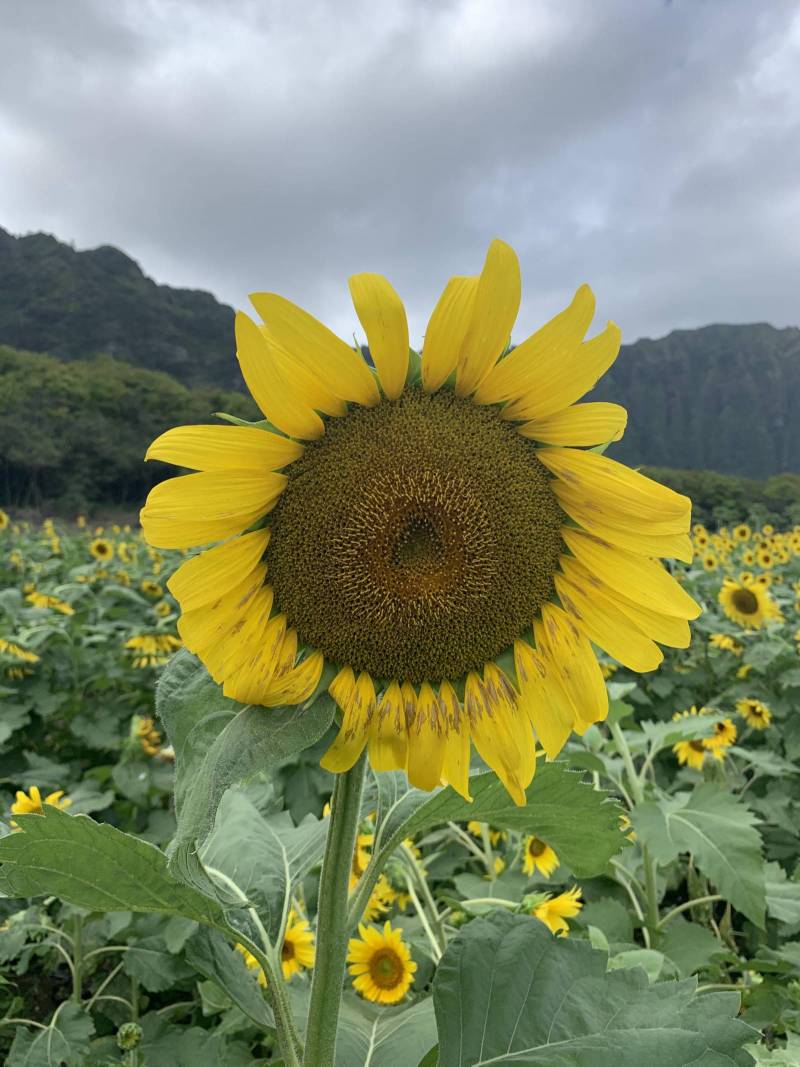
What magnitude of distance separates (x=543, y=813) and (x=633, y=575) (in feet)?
1.48

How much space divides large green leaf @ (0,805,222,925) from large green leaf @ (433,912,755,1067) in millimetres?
404

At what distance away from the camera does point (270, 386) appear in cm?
96

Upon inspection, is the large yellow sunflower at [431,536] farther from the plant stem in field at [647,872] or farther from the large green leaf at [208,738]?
the plant stem in field at [647,872]

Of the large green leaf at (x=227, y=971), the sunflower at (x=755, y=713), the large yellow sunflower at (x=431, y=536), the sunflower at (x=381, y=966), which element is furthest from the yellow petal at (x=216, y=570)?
the sunflower at (x=755, y=713)

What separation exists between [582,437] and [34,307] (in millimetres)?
107450

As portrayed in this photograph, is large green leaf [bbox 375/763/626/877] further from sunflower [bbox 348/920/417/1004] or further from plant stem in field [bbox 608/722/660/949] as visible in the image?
plant stem in field [bbox 608/722/660/949]

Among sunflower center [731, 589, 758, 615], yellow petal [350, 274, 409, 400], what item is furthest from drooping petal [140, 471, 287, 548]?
sunflower center [731, 589, 758, 615]

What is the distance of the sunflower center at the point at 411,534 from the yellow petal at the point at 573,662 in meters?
0.07

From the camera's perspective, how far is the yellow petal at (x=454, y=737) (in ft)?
3.65

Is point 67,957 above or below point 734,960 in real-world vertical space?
below

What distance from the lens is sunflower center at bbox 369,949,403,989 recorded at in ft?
6.55

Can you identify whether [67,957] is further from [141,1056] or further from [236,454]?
[236,454]

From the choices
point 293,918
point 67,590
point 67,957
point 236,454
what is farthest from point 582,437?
point 67,590

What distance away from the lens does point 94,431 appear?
175 feet
